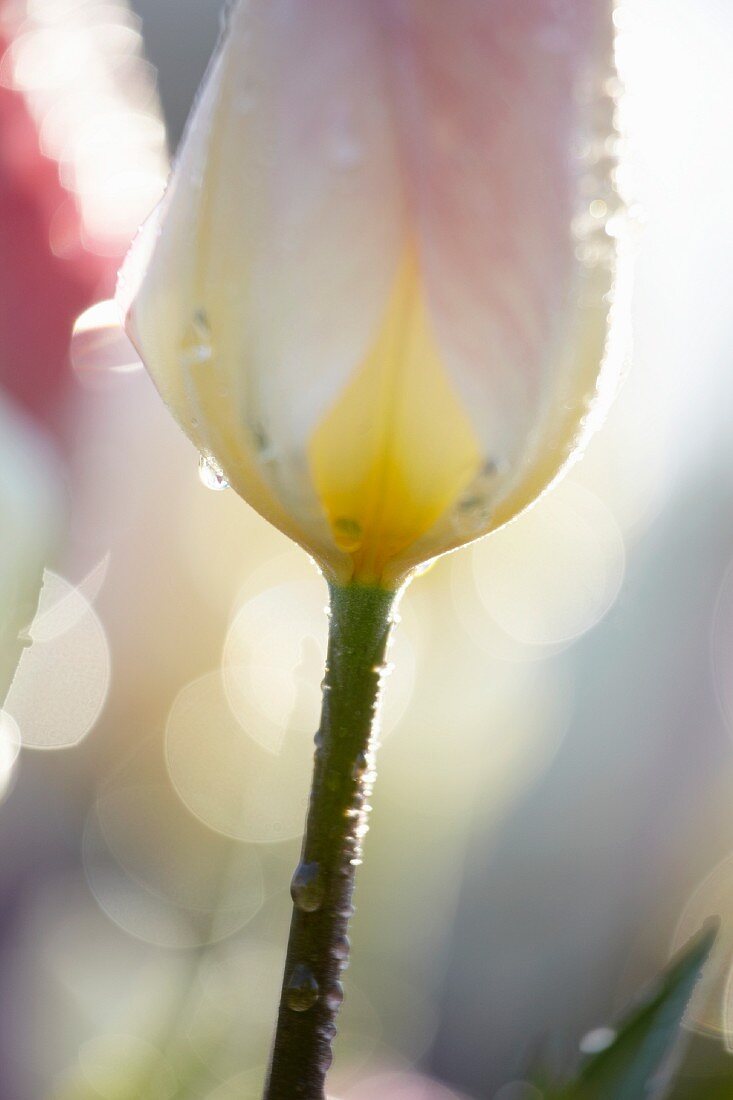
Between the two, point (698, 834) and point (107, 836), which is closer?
point (107, 836)

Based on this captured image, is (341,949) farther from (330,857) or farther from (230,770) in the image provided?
(230,770)

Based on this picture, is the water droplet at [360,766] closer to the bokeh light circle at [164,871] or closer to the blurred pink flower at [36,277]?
the blurred pink flower at [36,277]

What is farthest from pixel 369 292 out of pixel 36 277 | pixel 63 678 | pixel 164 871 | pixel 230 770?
pixel 230 770

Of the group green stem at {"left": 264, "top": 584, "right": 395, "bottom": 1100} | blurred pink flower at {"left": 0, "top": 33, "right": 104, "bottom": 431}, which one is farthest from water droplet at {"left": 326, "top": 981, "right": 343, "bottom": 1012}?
blurred pink flower at {"left": 0, "top": 33, "right": 104, "bottom": 431}

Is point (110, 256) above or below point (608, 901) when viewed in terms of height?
above

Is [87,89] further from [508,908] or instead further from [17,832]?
[508,908]

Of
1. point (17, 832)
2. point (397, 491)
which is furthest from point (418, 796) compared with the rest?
point (397, 491)
